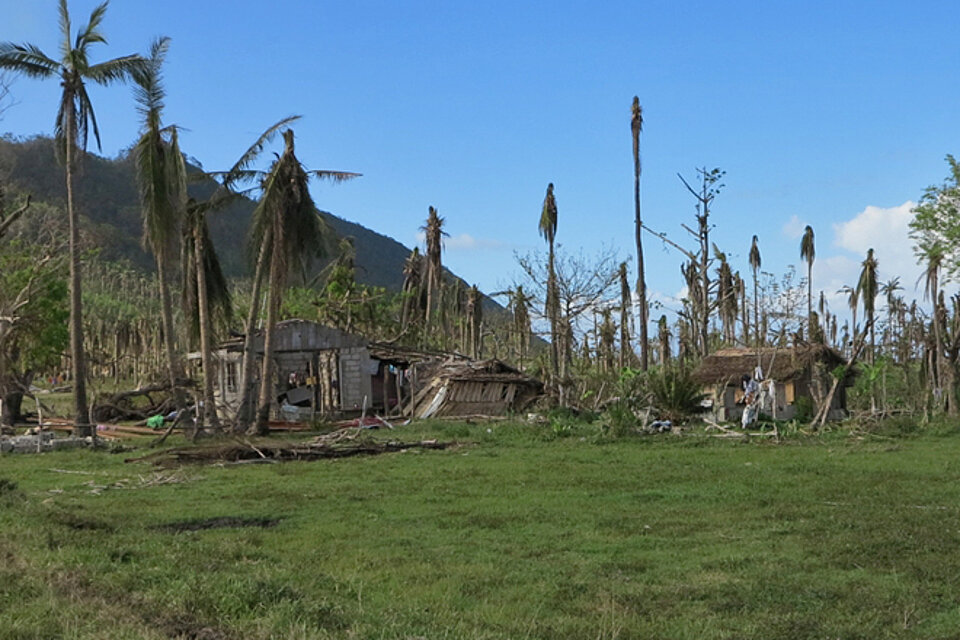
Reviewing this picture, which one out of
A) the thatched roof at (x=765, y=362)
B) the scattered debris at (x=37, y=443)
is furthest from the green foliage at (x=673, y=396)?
the scattered debris at (x=37, y=443)

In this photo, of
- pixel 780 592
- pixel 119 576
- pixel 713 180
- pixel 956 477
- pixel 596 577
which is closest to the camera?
pixel 119 576

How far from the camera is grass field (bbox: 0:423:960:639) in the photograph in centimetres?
651

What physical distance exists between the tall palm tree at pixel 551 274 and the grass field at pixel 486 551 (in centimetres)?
1773

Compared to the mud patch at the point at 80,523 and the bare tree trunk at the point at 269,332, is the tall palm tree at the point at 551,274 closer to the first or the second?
the bare tree trunk at the point at 269,332

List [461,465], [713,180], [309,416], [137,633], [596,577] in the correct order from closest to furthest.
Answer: [137,633], [596,577], [461,465], [309,416], [713,180]

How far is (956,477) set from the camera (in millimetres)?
15430

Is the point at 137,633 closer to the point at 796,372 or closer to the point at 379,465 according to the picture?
the point at 379,465

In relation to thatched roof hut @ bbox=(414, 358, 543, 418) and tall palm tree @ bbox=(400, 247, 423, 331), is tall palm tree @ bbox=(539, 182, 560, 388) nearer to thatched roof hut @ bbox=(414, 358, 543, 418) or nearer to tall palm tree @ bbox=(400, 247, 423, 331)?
thatched roof hut @ bbox=(414, 358, 543, 418)

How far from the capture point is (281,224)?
26.6 metres

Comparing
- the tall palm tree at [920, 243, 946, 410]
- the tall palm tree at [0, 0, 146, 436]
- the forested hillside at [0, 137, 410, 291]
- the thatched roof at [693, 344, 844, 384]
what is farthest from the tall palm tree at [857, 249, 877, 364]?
the forested hillside at [0, 137, 410, 291]

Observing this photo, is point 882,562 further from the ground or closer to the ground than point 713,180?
closer to the ground

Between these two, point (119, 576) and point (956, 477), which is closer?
point (119, 576)

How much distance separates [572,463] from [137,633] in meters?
13.8

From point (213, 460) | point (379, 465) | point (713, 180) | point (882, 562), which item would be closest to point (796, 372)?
point (713, 180)
